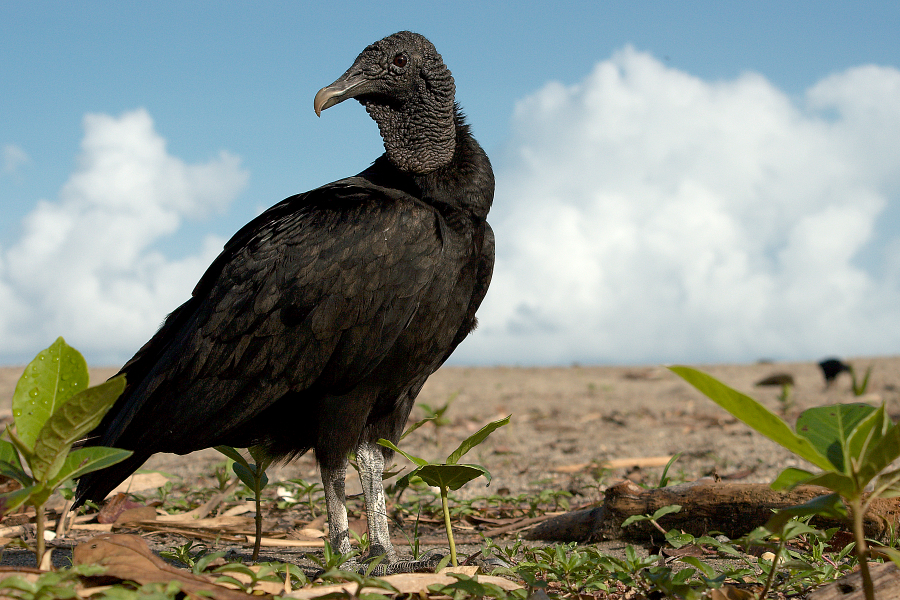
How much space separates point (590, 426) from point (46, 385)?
19.8ft

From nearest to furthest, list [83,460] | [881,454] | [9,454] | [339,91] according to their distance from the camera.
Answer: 1. [881,454]
2. [83,460]
3. [9,454]
4. [339,91]

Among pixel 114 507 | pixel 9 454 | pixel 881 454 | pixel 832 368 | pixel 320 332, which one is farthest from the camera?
pixel 832 368

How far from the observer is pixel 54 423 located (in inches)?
65.2

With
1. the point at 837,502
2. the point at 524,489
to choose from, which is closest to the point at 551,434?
the point at 524,489

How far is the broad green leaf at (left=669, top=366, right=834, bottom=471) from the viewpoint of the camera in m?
1.46

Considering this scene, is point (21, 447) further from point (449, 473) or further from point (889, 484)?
point (889, 484)

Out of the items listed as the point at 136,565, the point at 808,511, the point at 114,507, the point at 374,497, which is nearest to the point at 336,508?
the point at 374,497

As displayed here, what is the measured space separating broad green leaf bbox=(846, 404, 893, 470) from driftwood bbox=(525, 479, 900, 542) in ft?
4.49

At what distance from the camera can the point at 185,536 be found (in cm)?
329

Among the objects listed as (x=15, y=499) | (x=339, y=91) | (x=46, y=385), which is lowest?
(x=15, y=499)

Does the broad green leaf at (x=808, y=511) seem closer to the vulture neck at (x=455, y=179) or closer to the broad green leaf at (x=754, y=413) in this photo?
the broad green leaf at (x=754, y=413)

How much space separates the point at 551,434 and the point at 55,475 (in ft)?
17.9

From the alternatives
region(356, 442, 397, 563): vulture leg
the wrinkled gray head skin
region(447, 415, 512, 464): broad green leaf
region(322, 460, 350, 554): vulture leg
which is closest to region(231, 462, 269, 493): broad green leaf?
region(322, 460, 350, 554): vulture leg

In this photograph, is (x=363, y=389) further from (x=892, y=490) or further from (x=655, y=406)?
(x=655, y=406)
